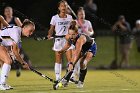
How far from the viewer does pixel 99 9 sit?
27.9 meters

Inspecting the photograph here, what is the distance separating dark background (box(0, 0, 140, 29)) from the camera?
86.6 feet

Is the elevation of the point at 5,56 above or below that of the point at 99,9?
above

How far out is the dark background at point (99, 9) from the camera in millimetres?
26391

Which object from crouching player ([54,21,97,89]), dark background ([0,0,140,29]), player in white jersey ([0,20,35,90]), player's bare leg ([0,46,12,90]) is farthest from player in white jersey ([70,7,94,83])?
dark background ([0,0,140,29])

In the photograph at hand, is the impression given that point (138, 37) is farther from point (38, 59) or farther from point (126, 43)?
point (38, 59)

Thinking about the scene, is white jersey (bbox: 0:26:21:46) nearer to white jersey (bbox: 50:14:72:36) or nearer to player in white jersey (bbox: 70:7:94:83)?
white jersey (bbox: 50:14:72:36)

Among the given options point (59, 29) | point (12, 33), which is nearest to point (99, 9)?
point (59, 29)

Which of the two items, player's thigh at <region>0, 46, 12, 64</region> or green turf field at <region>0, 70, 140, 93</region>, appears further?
player's thigh at <region>0, 46, 12, 64</region>

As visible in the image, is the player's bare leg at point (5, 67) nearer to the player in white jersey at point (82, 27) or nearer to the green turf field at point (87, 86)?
the green turf field at point (87, 86)

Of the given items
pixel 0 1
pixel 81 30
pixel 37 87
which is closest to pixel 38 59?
pixel 0 1

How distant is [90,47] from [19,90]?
194 centimetres

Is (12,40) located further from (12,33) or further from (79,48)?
(79,48)

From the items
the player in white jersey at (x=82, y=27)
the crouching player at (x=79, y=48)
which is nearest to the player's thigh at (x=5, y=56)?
the crouching player at (x=79, y=48)

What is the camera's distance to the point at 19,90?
520 inches
